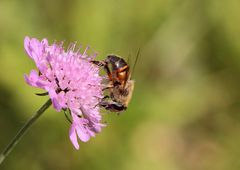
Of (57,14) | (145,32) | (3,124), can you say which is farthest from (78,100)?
(145,32)

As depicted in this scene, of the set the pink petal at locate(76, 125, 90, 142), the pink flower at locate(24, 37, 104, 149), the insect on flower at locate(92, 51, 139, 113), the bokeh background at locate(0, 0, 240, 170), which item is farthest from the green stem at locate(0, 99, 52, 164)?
the bokeh background at locate(0, 0, 240, 170)

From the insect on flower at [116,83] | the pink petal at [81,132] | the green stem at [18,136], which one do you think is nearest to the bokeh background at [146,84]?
the insect on flower at [116,83]

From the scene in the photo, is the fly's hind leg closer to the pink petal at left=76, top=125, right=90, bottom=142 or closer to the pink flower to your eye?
the pink flower

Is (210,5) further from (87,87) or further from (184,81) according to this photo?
(87,87)

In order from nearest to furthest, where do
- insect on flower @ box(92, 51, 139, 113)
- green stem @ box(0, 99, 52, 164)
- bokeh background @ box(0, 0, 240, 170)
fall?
green stem @ box(0, 99, 52, 164), insect on flower @ box(92, 51, 139, 113), bokeh background @ box(0, 0, 240, 170)

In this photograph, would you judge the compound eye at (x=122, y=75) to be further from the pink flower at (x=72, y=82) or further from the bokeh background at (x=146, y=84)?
the bokeh background at (x=146, y=84)
